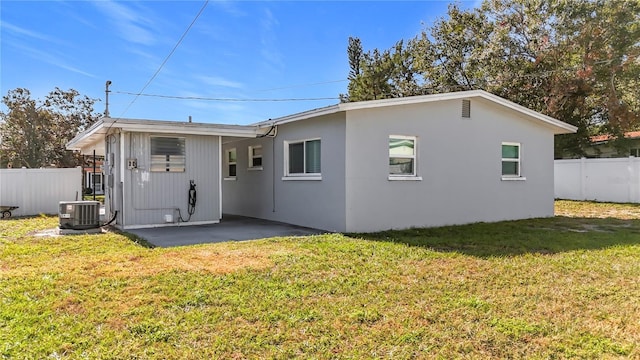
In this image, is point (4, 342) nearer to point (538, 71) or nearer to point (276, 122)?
point (276, 122)

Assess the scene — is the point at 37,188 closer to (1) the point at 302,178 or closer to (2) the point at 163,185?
(2) the point at 163,185

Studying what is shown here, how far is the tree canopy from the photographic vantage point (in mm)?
17578

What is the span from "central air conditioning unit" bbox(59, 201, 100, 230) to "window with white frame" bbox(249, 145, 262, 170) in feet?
14.8

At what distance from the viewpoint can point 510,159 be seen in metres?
11.8

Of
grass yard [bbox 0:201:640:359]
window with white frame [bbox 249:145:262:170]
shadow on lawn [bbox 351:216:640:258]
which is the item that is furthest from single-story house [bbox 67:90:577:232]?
grass yard [bbox 0:201:640:359]

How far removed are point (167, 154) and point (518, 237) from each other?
804cm

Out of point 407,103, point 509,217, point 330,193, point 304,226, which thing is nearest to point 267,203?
point 304,226

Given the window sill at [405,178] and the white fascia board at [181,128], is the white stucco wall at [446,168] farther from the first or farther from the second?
the white fascia board at [181,128]

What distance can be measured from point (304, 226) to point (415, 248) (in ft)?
11.7

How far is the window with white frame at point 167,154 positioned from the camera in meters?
9.87

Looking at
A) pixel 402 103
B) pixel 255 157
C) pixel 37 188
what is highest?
pixel 402 103

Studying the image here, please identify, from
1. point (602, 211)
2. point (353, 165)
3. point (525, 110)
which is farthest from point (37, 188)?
point (602, 211)

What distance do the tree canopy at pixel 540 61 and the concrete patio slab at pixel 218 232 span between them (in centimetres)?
1597

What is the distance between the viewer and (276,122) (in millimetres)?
10750
